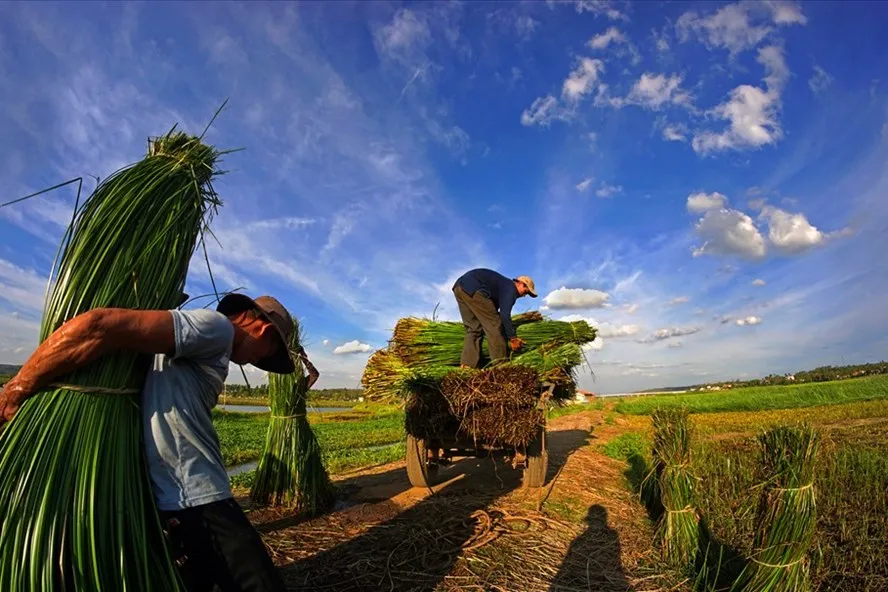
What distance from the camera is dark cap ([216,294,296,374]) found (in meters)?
1.97

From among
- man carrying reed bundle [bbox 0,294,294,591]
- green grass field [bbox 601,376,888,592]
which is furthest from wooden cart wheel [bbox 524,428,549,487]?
man carrying reed bundle [bbox 0,294,294,591]

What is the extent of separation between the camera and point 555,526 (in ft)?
14.4

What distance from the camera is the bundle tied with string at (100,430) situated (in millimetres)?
1434

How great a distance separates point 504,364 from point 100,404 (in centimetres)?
369

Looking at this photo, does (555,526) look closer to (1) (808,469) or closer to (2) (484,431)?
(2) (484,431)

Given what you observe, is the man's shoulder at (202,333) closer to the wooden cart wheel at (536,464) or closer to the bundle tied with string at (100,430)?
the bundle tied with string at (100,430)

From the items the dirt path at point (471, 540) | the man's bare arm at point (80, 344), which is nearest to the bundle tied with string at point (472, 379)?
the dirt path at point (471, 540)

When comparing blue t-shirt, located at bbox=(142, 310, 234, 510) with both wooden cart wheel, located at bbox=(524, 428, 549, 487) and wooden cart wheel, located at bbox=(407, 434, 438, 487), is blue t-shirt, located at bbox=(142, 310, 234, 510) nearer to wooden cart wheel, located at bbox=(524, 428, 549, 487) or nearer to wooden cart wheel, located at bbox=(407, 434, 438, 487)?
wooden cart wheel, located at bbox=(407, 434, 438, 487)

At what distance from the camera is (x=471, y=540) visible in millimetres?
3912

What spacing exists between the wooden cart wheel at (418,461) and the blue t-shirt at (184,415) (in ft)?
12.8

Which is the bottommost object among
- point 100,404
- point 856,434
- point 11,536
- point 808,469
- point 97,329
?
point 856,434

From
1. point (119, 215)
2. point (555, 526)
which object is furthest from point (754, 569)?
point (119, 215)

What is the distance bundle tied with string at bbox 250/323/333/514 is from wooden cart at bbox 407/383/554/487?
43.8 inches

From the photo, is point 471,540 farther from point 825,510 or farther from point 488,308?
point 825,510
